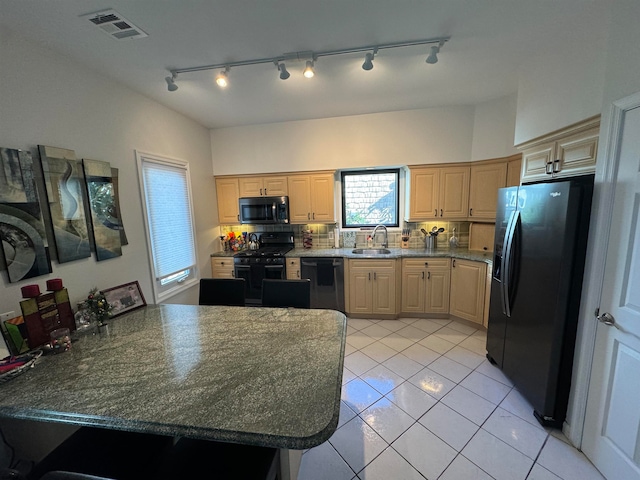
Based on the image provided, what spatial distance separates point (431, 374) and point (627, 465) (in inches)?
46.1

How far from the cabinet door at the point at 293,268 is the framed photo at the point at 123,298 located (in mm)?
1767

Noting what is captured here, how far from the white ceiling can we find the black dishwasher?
204 centimetres

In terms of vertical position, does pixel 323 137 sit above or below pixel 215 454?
above

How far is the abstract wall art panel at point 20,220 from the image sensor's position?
60.9 inches

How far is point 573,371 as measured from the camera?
1.68 m

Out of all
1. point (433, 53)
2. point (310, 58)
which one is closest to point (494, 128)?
point (433, 53)

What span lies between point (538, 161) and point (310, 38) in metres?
2.11

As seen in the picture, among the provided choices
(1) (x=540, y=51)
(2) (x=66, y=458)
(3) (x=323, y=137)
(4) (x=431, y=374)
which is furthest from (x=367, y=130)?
(2) (x=66, y=458)

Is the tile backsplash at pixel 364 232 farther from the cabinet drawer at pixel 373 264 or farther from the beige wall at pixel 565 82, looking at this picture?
the beige wall at pixel 565 82

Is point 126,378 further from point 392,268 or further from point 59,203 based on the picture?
point 392,268

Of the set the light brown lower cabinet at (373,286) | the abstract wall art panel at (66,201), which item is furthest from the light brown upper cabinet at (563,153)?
the abstract wall art panel at (66,201)

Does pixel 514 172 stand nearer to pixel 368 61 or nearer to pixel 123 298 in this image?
pixel 368 61

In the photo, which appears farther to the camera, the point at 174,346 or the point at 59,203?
the point at 59,203

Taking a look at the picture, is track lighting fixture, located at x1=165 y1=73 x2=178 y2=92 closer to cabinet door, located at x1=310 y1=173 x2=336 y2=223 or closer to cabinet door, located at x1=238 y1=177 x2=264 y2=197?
cabinet door, located at x1=238 y1=177 x2=264 y2=197
